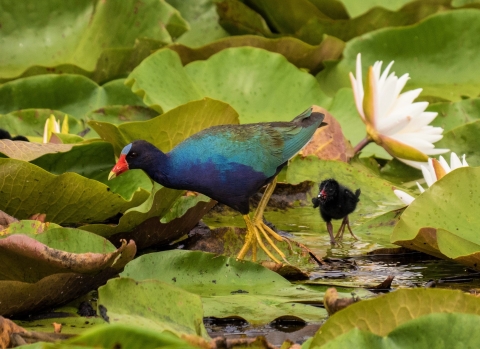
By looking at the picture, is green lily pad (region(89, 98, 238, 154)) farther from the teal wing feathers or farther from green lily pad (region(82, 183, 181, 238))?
green lily pad (region(82, 183, 181, 238))

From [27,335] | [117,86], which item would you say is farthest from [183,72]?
[27,335]

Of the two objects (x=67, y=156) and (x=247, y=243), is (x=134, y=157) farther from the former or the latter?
(x=247, y=243)

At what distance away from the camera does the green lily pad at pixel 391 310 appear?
201cm

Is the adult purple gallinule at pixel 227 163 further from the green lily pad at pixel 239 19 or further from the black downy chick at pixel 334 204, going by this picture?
the green lily pad at pixel 239 19

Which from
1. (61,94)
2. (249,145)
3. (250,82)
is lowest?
(61,94)

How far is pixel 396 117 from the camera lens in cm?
398

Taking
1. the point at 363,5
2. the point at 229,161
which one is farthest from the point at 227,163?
the point at 363,5

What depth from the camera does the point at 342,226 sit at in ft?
11.6

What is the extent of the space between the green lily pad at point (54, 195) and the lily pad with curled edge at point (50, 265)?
0.34 meters

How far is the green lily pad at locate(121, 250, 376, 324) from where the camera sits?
2.53 meters

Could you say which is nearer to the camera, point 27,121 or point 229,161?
point 229,161

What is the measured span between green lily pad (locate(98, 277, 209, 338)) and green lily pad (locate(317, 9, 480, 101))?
10.3 feet

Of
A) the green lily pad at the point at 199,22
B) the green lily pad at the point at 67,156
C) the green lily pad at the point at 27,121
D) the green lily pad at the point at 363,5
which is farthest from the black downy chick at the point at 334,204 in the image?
the green lily pad at the point at 363,5

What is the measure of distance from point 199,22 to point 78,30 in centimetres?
98
